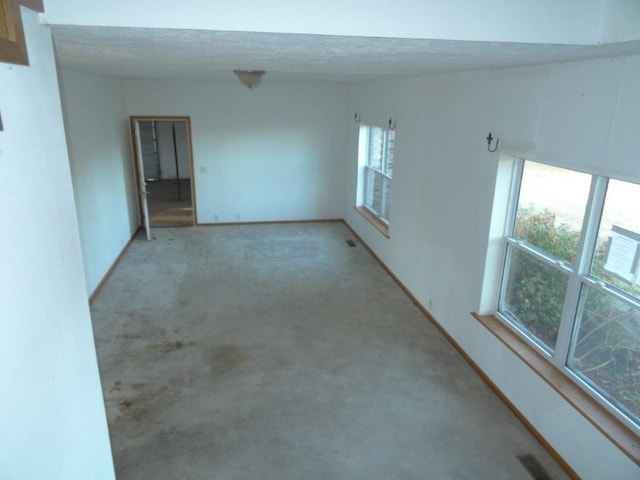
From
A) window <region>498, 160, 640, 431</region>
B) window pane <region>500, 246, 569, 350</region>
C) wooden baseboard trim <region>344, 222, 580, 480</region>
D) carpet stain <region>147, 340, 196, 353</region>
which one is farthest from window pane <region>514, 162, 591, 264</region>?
carpet stain <region>147, 340, 196, 353</region>

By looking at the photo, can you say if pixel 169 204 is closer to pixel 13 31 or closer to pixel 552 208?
pixel 552 208

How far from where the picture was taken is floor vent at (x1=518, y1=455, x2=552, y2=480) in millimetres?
2840

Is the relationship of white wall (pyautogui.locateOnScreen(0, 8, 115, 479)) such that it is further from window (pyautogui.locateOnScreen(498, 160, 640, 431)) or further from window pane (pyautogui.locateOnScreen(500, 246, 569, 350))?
window pane (pyautogui.locateOnScreen(500, 246, 569, 350))

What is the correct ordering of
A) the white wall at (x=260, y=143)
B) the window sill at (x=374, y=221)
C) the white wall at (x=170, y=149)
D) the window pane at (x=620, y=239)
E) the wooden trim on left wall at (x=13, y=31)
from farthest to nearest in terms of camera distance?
→ the white wall at (x=170, y=149) → the white wall at (x=260, y=143) → the window sill at (x=374, y=221) → the window pane at (x=620, y=239) → the wooden trim on left wall at (x=13, y=31)

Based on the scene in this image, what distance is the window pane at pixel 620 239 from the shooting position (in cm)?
245

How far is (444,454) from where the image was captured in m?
3.04

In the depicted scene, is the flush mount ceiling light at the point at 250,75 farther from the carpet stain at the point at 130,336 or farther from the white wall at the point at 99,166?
the carpet stain at the point at 130,336

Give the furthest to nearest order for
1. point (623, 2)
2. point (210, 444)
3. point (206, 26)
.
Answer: point (210, 444)
point (623, 2)
point (206, 26)

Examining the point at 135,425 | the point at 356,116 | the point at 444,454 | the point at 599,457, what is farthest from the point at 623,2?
the point at 356,116

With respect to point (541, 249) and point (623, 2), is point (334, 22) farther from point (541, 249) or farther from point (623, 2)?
point (541, 249)

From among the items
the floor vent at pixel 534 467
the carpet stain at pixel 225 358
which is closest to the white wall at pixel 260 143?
the carpet stain at pixel 225 358

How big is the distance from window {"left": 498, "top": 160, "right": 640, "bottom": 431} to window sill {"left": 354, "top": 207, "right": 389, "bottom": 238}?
283cm

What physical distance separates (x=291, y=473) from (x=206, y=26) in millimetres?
2683

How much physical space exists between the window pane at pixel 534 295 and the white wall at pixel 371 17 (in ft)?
6.25
